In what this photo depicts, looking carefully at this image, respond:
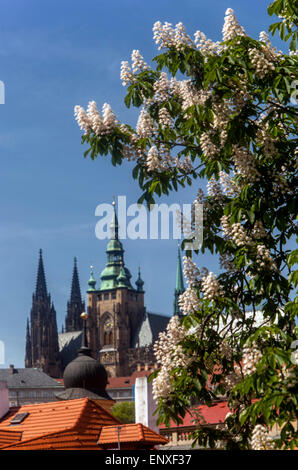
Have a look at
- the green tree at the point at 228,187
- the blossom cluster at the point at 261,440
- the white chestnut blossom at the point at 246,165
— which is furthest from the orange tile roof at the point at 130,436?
the blossom cluster at the point at 261,440

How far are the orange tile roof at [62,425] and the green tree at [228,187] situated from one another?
12396mm

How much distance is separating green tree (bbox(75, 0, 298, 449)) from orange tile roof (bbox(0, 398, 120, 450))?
40.7 feet

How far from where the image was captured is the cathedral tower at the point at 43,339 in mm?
156125

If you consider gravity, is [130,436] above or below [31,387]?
below

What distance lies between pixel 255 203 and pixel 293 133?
4.14 feet

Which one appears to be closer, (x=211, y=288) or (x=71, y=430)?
(x=211, y=288)

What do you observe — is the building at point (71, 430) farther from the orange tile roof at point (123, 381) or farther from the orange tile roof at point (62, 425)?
the orange tile roof at point (123, 381)

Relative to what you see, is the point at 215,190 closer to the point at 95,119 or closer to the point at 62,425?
the point at 95,119

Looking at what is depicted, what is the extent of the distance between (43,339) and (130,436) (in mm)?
137953

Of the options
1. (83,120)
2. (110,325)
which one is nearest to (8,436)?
A: (83,120)

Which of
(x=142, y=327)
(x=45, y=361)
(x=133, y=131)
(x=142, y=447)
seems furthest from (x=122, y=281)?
(x=133, y=131)

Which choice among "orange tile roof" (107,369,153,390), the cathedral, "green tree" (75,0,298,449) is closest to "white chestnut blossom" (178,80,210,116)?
"green tree" (75,0,298,449)

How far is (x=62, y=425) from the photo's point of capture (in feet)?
79.9

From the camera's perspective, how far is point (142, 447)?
71.1ft
